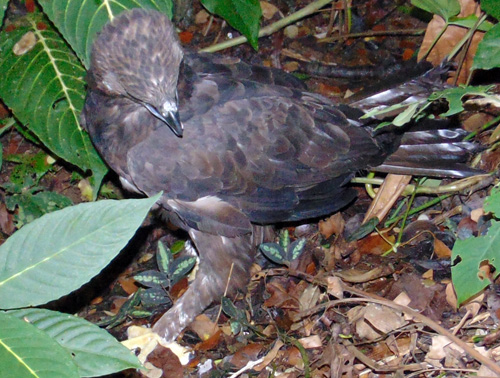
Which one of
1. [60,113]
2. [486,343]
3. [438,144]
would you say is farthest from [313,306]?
[60,113]

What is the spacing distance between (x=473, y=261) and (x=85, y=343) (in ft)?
5.25

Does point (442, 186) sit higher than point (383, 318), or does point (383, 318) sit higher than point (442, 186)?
point (442, 186)

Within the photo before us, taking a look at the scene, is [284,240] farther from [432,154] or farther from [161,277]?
[432,154]

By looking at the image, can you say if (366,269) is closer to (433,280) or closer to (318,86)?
(433,280)

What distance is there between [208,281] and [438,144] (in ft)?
5.61

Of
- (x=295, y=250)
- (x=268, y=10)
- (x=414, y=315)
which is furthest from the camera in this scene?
(x=268, y=10)

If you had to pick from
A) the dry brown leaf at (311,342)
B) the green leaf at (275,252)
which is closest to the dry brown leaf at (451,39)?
the green leaf at (275,252)

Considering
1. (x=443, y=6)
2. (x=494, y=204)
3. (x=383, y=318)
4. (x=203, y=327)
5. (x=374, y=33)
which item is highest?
(x=443, y=6)

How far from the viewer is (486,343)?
311 centimetres

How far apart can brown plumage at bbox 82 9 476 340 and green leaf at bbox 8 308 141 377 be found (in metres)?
1.34

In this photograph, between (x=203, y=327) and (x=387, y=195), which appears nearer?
(x=203, y=327)

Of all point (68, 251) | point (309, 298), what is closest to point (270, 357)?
point (309, 298)

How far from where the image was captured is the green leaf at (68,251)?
7.07 ft

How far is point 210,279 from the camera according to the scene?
4043 millimetres
